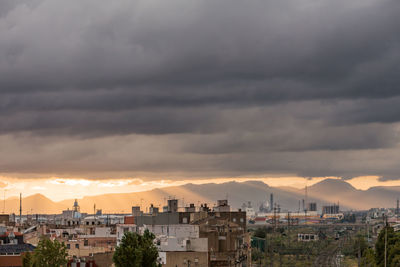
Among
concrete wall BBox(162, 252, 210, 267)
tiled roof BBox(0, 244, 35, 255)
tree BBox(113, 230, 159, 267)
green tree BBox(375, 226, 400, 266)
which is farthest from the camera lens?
tiled roof BBox(0, 244, 35, 255)

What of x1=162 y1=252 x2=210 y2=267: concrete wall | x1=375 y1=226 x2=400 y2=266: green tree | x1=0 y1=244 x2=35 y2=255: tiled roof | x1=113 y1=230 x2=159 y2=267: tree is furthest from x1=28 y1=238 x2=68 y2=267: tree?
x1=375 y1=226 x2=400 y2=266: green tree

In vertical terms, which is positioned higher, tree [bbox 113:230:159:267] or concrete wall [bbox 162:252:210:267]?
tree [bbox 113:230:159:267]

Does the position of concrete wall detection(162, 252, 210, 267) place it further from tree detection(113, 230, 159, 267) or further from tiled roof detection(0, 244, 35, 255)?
tiled roof detection(0, 244, 35, 255)

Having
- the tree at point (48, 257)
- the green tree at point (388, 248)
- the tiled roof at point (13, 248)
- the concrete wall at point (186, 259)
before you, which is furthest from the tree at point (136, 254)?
the green tree at point (388, 248)

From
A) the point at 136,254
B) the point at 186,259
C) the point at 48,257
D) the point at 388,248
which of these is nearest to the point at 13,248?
the point at 48,257

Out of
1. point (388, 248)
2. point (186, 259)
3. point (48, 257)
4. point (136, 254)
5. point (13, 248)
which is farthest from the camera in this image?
point (388, 248)

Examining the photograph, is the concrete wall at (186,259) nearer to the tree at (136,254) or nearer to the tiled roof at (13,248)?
the tree at (136,254)

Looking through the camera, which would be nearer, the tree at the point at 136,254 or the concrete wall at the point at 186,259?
the tree at the point at 136,254

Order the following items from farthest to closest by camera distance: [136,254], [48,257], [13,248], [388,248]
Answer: [388,248], [13,248], [48,257], [136,254]

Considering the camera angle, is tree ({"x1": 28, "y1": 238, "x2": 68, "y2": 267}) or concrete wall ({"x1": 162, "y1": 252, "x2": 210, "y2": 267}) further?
concrete wall ({"x1": 162, "y1": 252, "x2": 210, "y2": 267})

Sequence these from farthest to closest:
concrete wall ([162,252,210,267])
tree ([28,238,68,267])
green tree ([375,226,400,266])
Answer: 1. green tree ([375,226,400,266])
2. concrete wall ([162,252,210,267])
3. tree ([28,238,68,267])

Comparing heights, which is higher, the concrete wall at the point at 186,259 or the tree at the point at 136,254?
the tree at the point at 136,254

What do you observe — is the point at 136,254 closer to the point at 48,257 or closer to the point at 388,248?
the point at 48,257

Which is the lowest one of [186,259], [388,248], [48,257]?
[186,259]
